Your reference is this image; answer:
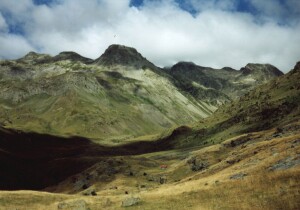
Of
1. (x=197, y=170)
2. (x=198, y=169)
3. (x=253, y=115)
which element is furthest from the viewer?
(x=253, y=115)

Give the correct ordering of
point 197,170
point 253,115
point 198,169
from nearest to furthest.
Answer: point 197,170
point 198,169
point 253,115

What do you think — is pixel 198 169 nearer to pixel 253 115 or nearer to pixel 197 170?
pixel 197 170

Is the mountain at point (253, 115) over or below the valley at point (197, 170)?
over

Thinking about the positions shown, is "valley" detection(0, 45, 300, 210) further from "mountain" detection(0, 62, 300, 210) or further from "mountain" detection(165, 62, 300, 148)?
"mountain" detection(165, 62, 300, 148)

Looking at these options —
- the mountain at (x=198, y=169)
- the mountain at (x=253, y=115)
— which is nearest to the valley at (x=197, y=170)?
the mountain at (x=198, y=169)

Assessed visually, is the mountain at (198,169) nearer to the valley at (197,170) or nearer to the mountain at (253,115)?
the valley at (197,170)

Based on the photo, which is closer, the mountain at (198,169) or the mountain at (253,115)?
the mountain at (198,169)

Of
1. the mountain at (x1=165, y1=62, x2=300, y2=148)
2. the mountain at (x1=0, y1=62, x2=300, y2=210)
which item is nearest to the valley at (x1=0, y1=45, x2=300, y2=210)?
the mountain at (x1=0, y1=62, x2=300, y2=210)

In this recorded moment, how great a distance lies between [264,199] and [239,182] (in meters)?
7.27

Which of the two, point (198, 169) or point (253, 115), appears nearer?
point (198, 169)

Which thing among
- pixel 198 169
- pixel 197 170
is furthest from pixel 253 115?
pixel 197 170

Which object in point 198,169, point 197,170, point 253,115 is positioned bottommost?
point 197,170

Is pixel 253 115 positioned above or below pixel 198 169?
above

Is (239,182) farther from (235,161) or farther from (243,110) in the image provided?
(243,110)
